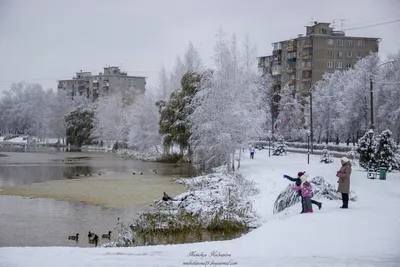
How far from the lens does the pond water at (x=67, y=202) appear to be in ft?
52.7

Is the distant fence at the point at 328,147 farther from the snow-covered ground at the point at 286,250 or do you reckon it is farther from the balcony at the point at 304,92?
the snow-covered ground at the point at 286,250

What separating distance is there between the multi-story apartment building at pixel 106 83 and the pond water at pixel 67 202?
9587 centimetres

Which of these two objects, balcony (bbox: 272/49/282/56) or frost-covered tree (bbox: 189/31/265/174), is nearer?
frost-covered tree (bbox: 189/31/265/174)

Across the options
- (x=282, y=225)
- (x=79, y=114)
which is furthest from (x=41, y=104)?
(x=282, y=225)

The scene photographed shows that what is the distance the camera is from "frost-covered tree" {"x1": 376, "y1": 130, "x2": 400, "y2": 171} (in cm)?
2461

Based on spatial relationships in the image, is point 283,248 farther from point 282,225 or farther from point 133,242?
point 133,242

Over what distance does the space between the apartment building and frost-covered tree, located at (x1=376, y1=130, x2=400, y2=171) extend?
166ft

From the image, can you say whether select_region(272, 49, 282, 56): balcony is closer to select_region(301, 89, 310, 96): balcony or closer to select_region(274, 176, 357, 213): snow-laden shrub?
select_region(301, 89, 310, 96): balcony

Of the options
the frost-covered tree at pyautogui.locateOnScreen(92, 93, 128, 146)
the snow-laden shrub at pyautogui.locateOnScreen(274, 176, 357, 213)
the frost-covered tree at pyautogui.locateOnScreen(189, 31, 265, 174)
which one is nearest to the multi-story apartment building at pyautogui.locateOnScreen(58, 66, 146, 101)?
the frost-covered tree at pyautogui.locateOnScreen(92, 93, 128, 146)

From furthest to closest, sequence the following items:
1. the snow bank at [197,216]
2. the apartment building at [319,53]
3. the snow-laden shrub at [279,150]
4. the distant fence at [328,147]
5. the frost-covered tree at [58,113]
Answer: the frost-covered tree at [58,113]
the apartment building at [319,53]
the distant fence at [328,147]
the snow-laden shrub at [279,150]
the snow bank at [197,216]

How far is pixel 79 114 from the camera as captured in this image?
297ft

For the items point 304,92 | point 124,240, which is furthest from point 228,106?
point 304,92

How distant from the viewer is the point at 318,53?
257 feet

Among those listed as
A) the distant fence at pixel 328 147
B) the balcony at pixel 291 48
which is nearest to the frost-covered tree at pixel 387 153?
the distant fence at pixel 328 147
